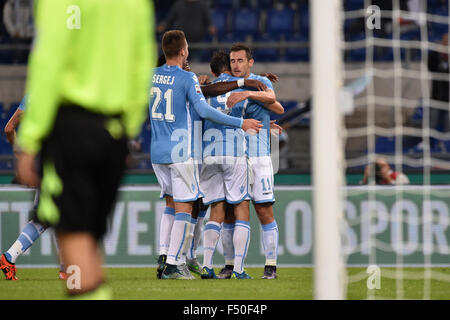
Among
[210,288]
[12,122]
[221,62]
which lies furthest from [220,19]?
[210,288]

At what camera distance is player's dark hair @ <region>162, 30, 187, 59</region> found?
6593 mm

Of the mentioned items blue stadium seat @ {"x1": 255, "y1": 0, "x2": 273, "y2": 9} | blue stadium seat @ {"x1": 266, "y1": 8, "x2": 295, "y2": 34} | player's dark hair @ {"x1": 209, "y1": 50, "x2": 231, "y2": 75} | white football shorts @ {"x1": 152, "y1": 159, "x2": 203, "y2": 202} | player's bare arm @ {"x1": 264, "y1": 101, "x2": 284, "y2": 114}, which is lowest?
white football shorts @ {"x1": 152, "y1": 159, "x2": 203, "y2": 202}

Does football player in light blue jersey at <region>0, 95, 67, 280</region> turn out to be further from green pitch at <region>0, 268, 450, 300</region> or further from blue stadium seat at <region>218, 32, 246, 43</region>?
blue stadium seat at <region>218, 32, 246, 43</region>

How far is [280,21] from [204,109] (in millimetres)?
6952

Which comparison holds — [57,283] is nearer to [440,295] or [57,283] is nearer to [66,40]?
[440,295]

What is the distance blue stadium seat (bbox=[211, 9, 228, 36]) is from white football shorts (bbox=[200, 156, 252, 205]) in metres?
6.03

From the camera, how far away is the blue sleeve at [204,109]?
6.14 m

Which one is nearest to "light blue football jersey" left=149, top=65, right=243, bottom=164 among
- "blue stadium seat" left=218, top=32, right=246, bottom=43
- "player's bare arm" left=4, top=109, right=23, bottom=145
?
"player's bare arm" left=4, top=109, right=23, bottom=145

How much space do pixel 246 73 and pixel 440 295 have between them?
248 cm

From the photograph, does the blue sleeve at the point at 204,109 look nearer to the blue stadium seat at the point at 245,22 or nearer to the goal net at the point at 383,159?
the goal net at the point at 383,159

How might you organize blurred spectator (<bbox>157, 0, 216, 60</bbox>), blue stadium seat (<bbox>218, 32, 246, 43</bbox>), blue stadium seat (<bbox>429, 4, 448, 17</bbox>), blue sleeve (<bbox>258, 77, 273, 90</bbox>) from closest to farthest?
blue sleeve (<bbox>258, 77, 273, 90</bbox>) < blurred spectator (<bbox>157, 0, 216, 60</bbox>) < blue stadium seat (<bbox>429, 4, 448, 17</bbox>) < blue stadium seat (<bbox>218, 32, 246, 43</bbox>)

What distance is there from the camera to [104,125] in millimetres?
2889

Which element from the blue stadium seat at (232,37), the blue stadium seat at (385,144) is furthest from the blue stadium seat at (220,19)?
the blue stadium seat at (385,144)

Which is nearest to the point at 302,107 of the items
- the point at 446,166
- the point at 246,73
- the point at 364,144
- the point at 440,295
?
the point at 364,144
